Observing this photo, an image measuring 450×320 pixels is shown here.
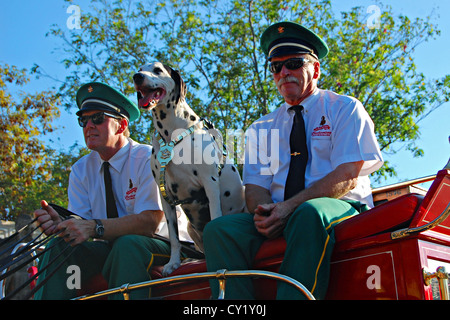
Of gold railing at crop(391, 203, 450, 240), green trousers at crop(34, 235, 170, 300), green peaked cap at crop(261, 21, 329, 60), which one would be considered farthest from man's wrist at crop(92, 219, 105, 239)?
gold railing at crop(391, 203, 450, 240)

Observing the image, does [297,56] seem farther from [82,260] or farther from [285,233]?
[82,260]

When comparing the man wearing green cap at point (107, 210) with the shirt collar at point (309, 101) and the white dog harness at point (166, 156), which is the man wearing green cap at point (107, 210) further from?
the shirt collar at point (309, 101)

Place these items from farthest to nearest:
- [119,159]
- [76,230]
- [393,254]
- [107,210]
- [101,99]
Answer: [101,99]
[119,159]
[107,210]
[76,230]
[393,254]

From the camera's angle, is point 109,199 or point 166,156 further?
point 109,199

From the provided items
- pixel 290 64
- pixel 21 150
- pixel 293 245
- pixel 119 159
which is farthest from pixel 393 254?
pixel 21 150

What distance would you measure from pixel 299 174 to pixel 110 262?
1450 millimetres

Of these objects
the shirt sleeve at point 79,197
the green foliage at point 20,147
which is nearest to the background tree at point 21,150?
the green foliage at point 20,147

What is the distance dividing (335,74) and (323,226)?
36.0 ft

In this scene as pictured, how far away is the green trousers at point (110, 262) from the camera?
11.8ft

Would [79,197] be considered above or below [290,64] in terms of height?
below

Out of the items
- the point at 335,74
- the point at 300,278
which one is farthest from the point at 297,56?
the point at 335,74

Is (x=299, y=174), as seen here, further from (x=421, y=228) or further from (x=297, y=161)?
(x=421, y=228)

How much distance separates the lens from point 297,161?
138 inches

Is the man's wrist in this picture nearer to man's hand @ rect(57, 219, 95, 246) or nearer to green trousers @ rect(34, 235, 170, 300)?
man's hand @ rect(57, 219, 95, 246)
